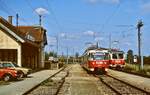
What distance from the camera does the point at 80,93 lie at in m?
22.0

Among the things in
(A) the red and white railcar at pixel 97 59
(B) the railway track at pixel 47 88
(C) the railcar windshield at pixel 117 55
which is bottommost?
(B) the railway track at pixel 47 88

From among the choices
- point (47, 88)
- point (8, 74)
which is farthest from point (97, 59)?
point (47, 88)

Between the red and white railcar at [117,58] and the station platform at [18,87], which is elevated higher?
the red and white railcar at [117,58]

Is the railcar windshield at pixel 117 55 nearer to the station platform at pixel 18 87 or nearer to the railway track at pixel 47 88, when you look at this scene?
the station platform at pixel 18 87

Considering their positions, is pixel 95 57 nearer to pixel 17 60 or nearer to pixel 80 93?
pixel 17 60

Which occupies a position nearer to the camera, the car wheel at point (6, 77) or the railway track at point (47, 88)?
the railway track at point (47, 88)

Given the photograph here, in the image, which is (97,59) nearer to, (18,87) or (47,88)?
(47,88)

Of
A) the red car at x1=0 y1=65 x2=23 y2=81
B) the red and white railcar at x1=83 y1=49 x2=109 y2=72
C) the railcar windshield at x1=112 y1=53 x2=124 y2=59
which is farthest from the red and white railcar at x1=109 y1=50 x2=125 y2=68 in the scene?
the red car at x1=0 y1=65 x2=23 y2=81

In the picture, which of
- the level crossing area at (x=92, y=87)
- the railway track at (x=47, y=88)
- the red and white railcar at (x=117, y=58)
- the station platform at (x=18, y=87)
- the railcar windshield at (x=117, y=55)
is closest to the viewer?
the station platform at (x=18, y=87)

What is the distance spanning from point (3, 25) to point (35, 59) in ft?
74.5

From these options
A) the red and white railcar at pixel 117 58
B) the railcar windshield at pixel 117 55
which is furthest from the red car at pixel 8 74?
the railcar windshield at pixel 117 55

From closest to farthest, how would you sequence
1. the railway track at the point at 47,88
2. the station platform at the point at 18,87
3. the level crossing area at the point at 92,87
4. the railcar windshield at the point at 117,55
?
the station platform at the point at 18,87 → the railway track at the point at 47,88 → the level crossing area at the point at 92,87 → the railcar windshield at the point at 117,55

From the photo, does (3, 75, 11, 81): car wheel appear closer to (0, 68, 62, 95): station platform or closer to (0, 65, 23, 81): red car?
(0, 65, 23, 81): red car

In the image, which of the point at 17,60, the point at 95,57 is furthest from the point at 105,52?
the point at 17,60
